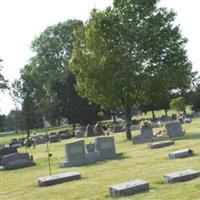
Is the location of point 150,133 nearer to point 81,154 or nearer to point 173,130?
point 173,130

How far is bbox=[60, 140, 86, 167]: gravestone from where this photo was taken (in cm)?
2429

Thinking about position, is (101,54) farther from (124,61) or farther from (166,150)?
(166,150)

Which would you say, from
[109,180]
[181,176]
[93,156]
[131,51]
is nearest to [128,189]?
[181,176]

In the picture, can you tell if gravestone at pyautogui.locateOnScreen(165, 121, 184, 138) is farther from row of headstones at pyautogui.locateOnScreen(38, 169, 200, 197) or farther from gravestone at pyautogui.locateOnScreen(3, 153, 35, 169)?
row of headstones at pyautogui.locateOnScreen(38, 169, 200, 197)

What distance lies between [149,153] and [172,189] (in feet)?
37.0

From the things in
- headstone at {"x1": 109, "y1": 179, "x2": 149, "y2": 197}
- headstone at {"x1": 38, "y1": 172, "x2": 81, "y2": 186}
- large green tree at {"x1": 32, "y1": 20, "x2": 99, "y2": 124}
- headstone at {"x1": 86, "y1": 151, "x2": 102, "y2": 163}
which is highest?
large green tree at {"x1": 32, "y1": 20, "x2": 99, "y2": 124}

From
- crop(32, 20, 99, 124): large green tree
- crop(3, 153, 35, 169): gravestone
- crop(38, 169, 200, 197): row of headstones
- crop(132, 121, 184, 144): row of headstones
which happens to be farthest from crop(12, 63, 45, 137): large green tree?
crop(38, 169, 200, 197): row of headstones

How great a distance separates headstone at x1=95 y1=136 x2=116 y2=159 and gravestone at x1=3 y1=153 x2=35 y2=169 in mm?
3534

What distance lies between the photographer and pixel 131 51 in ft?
129

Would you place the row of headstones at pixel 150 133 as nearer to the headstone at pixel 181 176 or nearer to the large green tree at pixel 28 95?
the headstone at pixel 181 176

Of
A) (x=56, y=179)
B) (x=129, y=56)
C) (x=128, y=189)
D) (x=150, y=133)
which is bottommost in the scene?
(x=128, y=189)

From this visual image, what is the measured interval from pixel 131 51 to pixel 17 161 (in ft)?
49.3

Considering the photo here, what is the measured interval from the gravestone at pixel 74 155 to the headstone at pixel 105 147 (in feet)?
3.64

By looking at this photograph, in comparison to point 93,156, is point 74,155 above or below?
above
